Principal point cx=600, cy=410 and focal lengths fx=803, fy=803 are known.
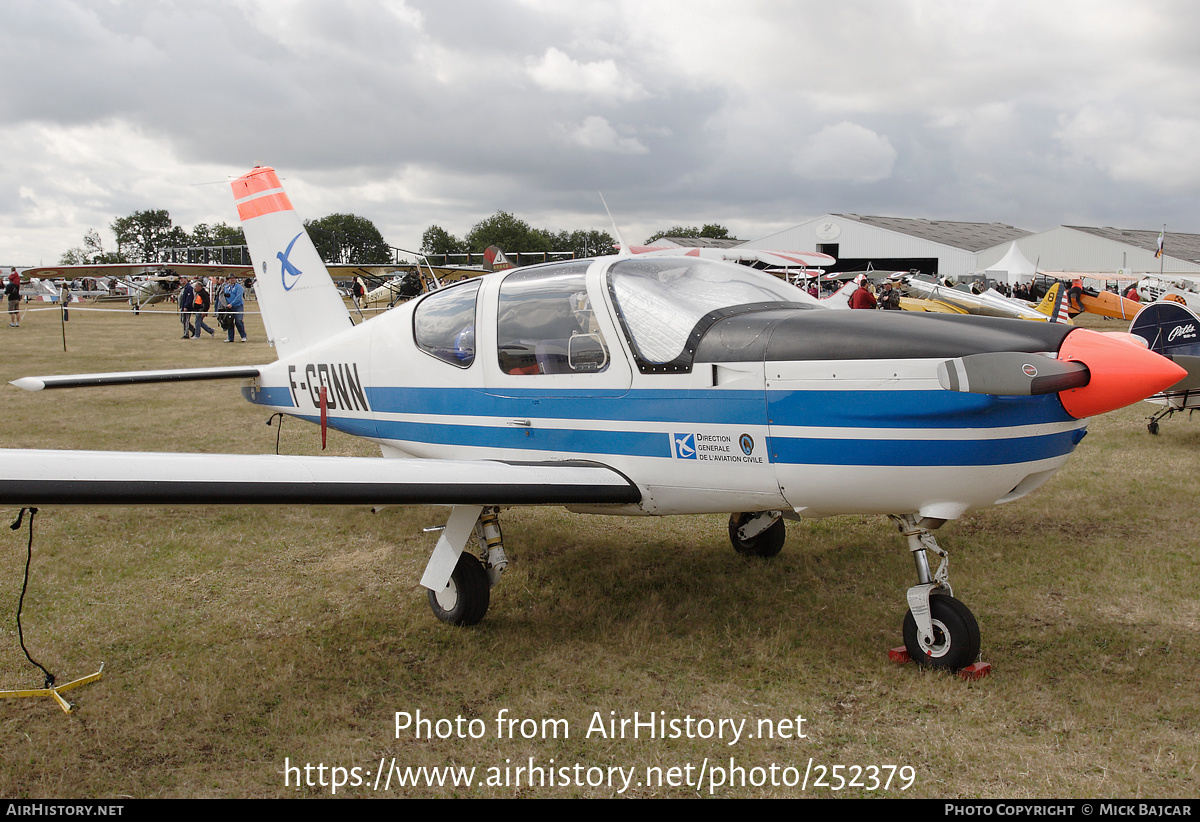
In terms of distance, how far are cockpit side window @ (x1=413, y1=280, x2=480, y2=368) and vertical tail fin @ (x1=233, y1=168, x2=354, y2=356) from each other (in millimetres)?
1627

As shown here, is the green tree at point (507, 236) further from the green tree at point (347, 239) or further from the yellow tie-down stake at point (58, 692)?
the yellow tie-down stake at point (58, 692)

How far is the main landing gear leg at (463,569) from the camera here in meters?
4.20

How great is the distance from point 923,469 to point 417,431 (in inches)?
119

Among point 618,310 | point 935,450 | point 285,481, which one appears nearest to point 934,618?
point 935,450

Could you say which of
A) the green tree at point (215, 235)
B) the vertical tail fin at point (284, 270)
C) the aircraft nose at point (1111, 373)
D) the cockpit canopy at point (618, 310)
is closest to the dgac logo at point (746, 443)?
the cockpit canopy at point (618, 310)

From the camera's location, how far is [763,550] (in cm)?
546

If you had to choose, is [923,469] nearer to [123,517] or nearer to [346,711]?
[346,711]

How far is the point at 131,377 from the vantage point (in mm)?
5984

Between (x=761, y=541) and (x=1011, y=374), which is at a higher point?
(x=1011, y=374)

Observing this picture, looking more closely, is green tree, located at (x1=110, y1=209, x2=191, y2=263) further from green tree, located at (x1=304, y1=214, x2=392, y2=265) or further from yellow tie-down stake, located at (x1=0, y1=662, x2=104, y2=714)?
yellow tie-down stake, located at (x1=0, y1=662, x2=104, y2=714)

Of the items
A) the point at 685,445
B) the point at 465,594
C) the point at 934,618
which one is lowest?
the point at 465,594

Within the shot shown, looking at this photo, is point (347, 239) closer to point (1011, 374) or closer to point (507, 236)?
point (507, 236)

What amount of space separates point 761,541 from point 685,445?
6.41 ft
